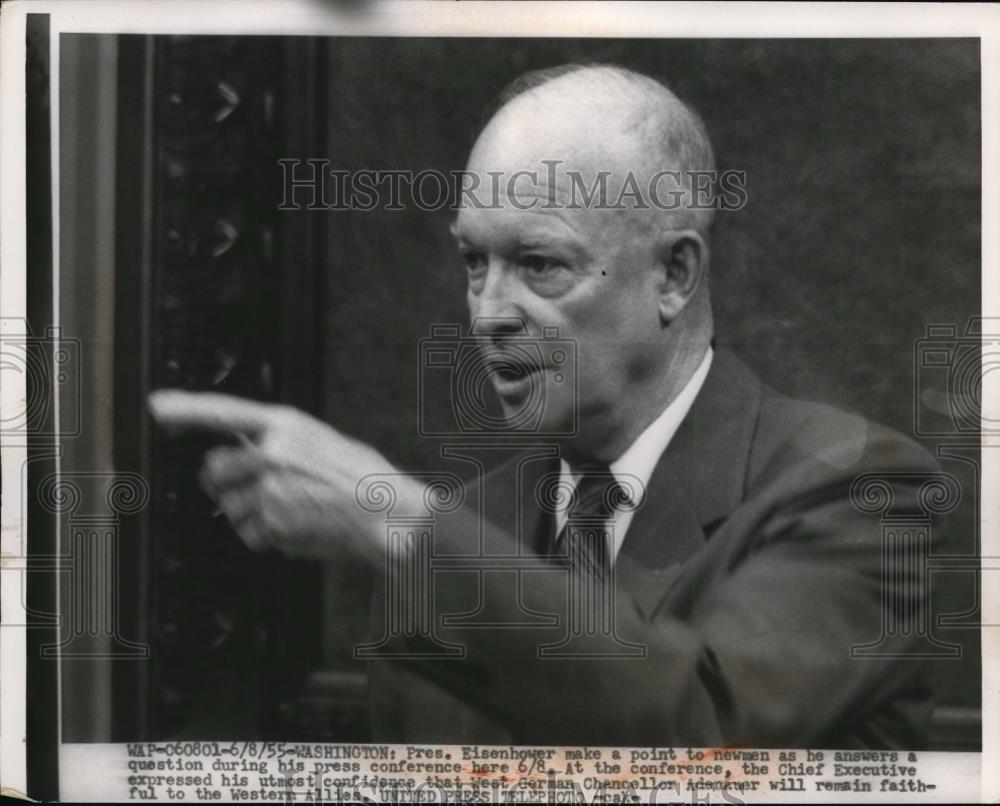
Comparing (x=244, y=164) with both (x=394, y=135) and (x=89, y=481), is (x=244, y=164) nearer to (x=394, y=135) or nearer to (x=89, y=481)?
(x=394, y=135)

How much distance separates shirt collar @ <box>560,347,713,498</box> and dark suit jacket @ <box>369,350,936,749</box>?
4cm

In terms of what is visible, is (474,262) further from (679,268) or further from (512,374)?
(679,268)

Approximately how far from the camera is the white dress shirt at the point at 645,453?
4.89m

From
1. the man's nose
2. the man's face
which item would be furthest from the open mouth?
the man's nose

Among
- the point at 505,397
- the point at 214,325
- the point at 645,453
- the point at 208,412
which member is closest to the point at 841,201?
the point at 645,453

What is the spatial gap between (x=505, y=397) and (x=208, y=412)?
1.24 metres

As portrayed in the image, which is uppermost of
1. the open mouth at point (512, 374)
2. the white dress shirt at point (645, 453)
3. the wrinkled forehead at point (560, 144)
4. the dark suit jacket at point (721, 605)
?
the wrinkled forehead at point (560, 144)

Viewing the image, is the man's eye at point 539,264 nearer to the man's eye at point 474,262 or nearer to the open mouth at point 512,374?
the man's eye at point 474,262

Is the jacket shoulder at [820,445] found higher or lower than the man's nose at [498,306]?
lower

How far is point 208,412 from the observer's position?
16.3 feet

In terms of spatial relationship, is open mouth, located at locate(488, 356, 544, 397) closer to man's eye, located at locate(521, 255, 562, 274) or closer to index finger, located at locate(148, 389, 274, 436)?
man's eye, located at locate(521, 255, 562, 274)

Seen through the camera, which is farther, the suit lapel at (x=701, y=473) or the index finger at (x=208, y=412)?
the index finger at (x=208, y=412)

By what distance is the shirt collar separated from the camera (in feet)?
16.0

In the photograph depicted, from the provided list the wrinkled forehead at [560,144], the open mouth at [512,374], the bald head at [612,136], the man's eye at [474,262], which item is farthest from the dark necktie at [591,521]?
the wrinkled forehead at [560,144]
